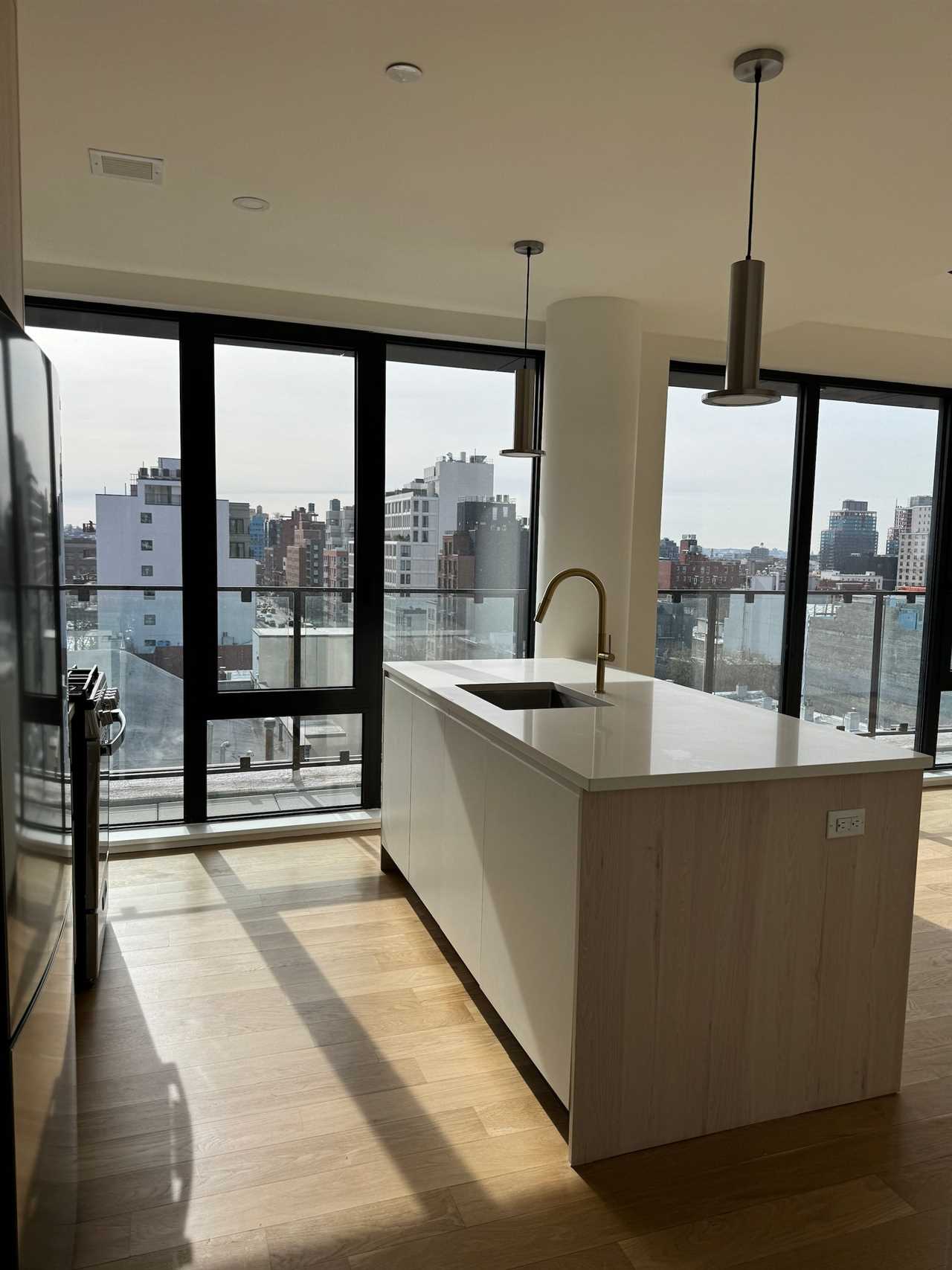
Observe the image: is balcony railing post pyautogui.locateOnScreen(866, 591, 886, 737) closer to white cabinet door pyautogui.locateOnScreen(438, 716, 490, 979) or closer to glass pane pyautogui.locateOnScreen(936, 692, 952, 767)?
glass pane pyautogui.locateOnScreen(936, 692, 952, 767)

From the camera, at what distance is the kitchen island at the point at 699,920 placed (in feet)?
6.74

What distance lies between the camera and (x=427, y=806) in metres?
3.24

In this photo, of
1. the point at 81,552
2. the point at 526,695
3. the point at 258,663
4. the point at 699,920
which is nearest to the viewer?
Result: the point at 699,920

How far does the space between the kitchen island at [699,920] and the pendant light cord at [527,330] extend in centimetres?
192

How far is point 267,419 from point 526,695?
189cm

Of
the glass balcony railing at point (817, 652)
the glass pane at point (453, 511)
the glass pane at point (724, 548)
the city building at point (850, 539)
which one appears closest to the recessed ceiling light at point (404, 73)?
the glass pane at point (453, 511)

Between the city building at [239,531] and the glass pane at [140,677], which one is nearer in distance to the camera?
the glass pane at [140,677]

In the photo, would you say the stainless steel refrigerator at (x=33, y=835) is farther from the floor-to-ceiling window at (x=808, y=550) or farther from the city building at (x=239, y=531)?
the floor-to-ceiling window at (x=808, y=550)

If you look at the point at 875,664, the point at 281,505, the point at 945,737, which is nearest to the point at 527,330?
the point at 281,505

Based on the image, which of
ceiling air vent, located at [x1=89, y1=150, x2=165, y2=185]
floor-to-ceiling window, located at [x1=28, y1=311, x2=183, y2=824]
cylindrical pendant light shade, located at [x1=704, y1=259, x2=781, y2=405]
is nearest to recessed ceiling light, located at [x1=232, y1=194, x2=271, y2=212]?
ceiling air vent, located at [x1=89, y1=150, x2=165, y2=185]

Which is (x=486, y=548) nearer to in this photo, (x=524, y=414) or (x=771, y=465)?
(x=524, y=414)

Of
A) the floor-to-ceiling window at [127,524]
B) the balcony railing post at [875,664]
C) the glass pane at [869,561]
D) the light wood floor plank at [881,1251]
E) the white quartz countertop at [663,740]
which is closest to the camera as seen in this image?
the light wood floor plank at [881,1251]

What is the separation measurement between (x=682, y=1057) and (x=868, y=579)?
4038mm

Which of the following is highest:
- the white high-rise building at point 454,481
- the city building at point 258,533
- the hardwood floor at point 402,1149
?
the white high-rise building at point 454,481
